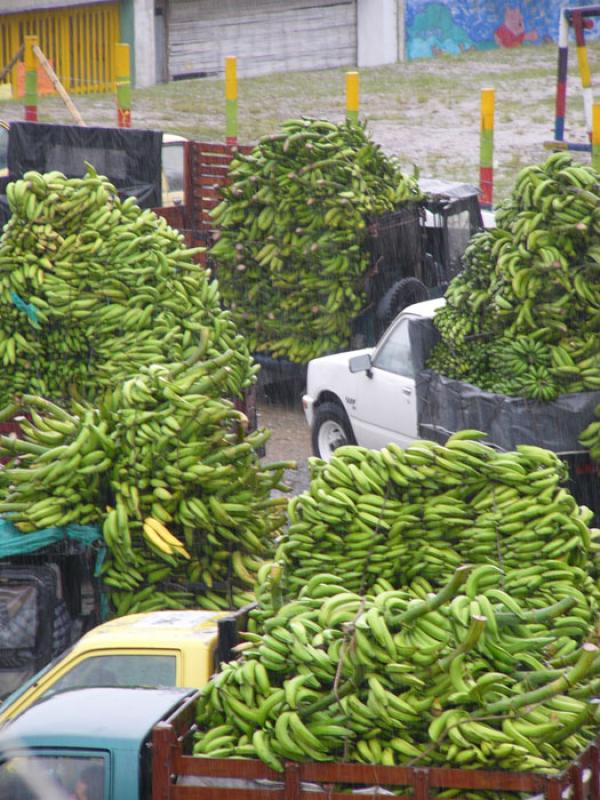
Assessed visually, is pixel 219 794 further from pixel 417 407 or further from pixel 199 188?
pixel 199 188

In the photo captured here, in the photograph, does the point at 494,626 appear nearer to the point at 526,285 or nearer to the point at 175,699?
the point at 175,699

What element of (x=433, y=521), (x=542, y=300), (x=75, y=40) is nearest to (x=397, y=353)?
(x=542, y=300)

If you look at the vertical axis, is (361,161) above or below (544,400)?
above

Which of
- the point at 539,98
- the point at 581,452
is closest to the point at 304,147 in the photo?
the point at 581,452

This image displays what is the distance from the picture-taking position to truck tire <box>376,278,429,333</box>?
1496 centimetres

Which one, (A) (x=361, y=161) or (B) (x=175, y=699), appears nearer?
(B) (x=175, y=699)

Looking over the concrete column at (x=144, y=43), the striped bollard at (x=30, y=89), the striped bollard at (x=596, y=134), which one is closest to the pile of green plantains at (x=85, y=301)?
the striped bollard at (x=596, y=134)

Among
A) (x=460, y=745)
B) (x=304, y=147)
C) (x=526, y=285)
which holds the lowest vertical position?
(x=460, y=745)

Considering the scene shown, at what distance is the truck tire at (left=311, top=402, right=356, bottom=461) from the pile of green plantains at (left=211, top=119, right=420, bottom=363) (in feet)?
4.73

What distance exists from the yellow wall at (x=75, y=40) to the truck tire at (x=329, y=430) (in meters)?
17.1

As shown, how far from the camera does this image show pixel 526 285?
37.4 feet

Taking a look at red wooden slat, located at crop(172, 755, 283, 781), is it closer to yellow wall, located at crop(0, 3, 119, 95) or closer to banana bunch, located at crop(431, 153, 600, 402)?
banana bunch, located at crop(431, 153, 600, 402)

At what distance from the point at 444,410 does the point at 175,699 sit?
5966 millimetres

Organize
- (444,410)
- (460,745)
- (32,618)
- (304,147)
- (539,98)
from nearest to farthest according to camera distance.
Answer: (460,745) < (32,618) < (444,410) < (304,147) < (539,98)
